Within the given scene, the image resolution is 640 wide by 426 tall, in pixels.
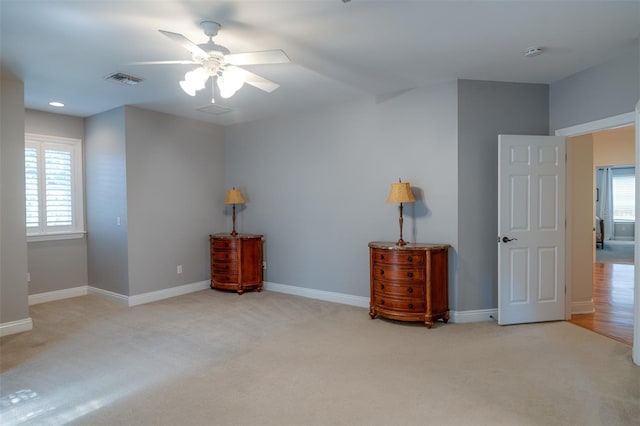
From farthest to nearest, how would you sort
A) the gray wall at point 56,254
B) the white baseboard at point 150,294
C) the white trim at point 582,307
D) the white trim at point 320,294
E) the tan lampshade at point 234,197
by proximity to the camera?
1. the tan lampshade at point 234,197
2. the gray wall at point 56,254
3. the white baseboard at point 150,294
4. the white trim at point 320,294
5. the white trim at point 582,307

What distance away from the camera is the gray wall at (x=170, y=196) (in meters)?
5.12

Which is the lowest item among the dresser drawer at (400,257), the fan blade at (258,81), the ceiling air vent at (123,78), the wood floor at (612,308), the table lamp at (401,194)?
the wood floor at (612,308)

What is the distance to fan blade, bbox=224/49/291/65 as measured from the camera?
8.70 feet

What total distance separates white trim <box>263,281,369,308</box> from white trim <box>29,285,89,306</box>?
108 inches

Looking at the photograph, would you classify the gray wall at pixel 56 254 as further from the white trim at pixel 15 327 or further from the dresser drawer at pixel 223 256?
the dresser drawer at pixel 223 256

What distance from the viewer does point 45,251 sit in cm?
525

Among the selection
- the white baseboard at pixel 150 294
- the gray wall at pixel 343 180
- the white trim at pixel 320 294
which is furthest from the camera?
the white baseboard at pixel 150 294

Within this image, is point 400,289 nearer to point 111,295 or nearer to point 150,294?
point 150,294

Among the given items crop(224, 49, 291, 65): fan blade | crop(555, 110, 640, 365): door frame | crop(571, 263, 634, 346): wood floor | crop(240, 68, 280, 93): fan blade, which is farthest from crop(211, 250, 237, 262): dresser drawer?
crop(571, 263, 634, 346): wood floor

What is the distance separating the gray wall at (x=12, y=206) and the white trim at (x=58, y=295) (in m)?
1.35

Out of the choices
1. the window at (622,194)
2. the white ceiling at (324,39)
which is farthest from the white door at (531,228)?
the window at (622,194)

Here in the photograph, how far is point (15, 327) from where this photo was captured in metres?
3.92

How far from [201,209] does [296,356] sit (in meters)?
3.47

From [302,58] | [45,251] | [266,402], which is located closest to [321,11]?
[302,58]
